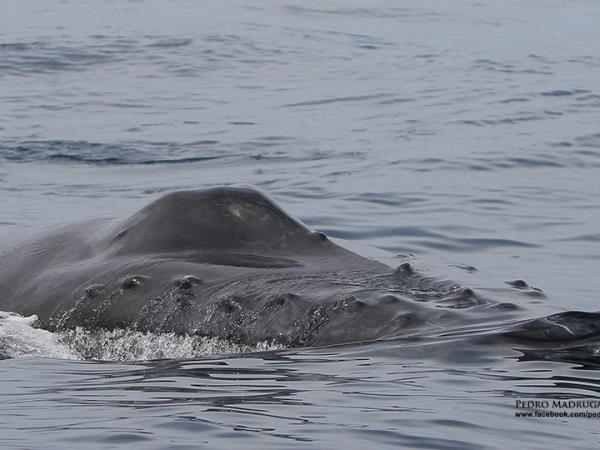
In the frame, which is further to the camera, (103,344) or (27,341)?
(27,341)

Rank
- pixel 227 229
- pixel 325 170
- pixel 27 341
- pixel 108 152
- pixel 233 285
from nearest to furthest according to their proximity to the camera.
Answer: pixel 233 285 → pixel 27 341 → pixel 227 229 → pixel 325 170 → pixel 108 152

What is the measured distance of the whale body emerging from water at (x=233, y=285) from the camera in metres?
8.46

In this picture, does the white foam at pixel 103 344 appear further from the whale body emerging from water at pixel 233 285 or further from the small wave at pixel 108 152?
the small wave at pixel 108 152

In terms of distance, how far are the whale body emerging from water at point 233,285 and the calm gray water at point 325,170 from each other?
0.19 m

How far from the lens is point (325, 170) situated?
66.3 feet

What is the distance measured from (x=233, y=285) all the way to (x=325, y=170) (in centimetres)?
1117

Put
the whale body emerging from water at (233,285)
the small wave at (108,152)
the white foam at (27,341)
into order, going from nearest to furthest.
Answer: the whale body emerging from water at (233,285), the white foam at (27,341), the small wave at (108,152)

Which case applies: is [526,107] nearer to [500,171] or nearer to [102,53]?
[500,171]

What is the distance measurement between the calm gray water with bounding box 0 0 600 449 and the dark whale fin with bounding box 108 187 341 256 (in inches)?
33.2

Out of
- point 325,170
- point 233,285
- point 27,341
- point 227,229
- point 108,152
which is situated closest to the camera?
point 233,285

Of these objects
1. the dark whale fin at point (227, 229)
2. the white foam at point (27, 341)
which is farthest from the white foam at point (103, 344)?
the dark whale fin at point (227, 229)

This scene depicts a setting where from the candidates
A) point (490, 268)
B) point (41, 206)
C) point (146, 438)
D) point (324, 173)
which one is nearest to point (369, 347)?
point (146, 438)

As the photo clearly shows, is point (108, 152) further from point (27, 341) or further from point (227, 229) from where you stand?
point (27, 341)

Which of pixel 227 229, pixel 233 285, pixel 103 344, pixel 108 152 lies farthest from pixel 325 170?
pixel 103 344
